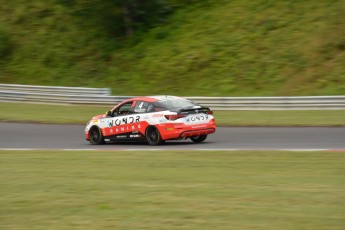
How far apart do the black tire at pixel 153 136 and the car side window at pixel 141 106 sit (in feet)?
1.73

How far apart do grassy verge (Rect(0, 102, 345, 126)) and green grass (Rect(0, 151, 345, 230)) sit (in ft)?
27.0

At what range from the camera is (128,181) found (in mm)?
10297

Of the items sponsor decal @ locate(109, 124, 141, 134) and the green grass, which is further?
sponsor decal @ locate(109, 124, 141, 134)

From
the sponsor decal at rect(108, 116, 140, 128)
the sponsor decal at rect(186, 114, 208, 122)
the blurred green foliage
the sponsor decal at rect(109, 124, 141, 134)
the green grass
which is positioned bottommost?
the green grass

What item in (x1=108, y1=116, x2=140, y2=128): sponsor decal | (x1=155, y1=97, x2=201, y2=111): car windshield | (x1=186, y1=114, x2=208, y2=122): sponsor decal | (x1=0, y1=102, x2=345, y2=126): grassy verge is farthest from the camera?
(x1=0, y1=102, x2=345, y2=126): grassy verge

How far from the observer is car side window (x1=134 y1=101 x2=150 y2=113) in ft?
57.0

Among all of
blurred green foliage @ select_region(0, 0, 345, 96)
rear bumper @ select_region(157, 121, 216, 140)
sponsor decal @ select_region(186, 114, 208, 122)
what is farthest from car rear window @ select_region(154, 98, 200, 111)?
blurred green foliage @ select_region(0, 0, 345, 96)

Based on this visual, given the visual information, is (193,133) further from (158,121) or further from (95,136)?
(95,136)

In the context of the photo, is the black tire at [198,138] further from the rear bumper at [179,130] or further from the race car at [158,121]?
the rear bumper at [179,130]

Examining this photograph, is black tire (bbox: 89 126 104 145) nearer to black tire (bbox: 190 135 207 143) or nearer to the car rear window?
the car rear window

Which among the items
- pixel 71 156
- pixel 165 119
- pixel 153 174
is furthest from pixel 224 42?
pixel 153 174

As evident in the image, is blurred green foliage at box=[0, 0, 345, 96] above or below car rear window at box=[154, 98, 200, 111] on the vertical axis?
above

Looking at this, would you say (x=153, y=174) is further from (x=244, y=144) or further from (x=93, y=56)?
(x=93, y=56)

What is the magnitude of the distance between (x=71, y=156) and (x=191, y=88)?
1749 cm
